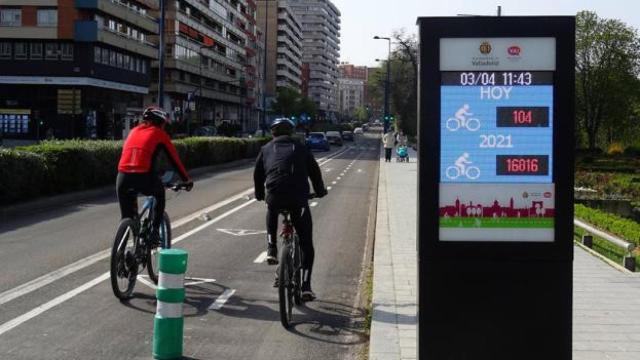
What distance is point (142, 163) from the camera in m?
7.51

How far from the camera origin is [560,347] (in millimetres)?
4367

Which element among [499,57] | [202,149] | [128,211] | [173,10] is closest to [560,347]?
[499,57]

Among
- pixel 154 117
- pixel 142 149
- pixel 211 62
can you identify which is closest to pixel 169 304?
pixel 142 149

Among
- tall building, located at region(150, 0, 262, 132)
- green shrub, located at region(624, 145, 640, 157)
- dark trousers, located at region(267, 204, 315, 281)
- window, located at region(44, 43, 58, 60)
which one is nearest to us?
dark trousers, located at region(267, 204, 315, 281)

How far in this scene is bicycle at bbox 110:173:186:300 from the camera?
716 centimetres

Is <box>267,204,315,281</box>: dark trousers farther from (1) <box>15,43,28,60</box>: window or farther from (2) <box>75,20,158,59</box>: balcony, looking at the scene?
(1) <box>15,43,28,60</box>: window

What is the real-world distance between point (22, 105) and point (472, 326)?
55275 millimetres

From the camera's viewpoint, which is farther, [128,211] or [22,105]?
[22,105]

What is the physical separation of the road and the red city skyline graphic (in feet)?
6.09

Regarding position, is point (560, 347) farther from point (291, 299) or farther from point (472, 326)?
point (291, 299)

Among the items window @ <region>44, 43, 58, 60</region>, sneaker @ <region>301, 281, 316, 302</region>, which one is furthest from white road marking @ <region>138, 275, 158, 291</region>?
window @ <region>44, 43, 58, 60</region>

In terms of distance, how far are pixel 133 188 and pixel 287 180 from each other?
70.5 inches

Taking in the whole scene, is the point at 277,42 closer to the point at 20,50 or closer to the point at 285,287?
the point at 20,50

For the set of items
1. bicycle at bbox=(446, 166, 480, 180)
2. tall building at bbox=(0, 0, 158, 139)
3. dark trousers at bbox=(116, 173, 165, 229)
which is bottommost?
dark trousers at bbox=(116, 173, 165, 229)
